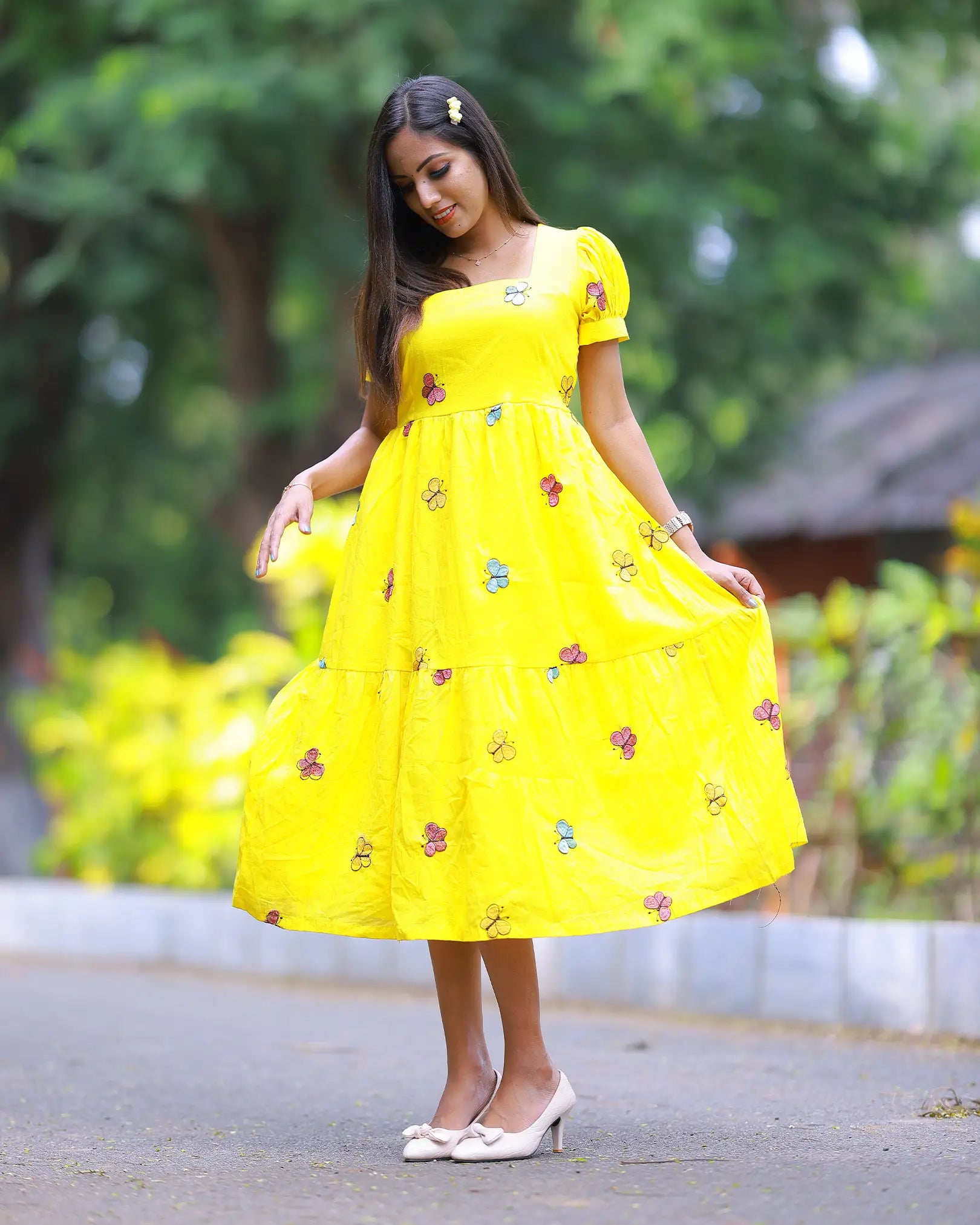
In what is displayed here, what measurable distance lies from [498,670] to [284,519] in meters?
0.50

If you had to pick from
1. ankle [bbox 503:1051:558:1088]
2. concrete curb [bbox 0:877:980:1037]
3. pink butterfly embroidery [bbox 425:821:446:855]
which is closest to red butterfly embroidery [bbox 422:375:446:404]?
pink butterfly embroidery [bbox 425:821:446:855]

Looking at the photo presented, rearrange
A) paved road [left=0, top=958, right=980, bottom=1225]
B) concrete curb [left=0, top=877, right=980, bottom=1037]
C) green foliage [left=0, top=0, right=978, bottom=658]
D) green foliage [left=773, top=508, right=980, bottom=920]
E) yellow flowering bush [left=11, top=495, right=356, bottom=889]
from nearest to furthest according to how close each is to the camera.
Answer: paved road [left=0, top=958, right=980, bottom=1225] < concrete curb [left=0, top=877, right=980, bottom=1037] < green foliage [left=773, top=508, right=980, bottom=920] < yellow flowering bush [left=11, top=495, right=356, bottom=889] < green foliage [left=0, top=0, right=978, bottom=658]

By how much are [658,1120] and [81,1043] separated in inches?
72.6

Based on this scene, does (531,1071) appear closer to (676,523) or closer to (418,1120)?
(418,1120)

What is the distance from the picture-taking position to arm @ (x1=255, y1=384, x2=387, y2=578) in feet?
9.98

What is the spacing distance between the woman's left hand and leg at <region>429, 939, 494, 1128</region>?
2.62 feet

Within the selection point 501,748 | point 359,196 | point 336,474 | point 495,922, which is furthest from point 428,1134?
point 359,196

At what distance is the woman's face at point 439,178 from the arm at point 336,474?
0.34 meters

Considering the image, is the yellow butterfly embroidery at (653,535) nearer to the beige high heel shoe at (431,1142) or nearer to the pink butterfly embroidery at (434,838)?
the pink butterfly embroidery at (434,838)

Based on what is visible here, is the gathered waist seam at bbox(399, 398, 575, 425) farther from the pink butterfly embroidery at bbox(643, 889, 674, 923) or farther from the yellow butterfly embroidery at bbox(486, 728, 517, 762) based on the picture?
the pink butterfly embroidery at bbox(643, 889, 674, 923)

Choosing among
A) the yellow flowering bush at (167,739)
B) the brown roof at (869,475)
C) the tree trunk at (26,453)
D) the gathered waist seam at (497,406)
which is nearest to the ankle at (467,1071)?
the gathered waist seam at (497,406)

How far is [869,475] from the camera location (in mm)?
13469

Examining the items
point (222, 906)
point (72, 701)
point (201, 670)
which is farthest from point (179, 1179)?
point (72, 701)

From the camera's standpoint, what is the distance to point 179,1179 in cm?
261
